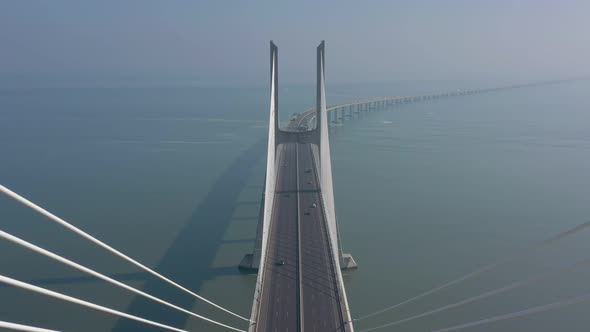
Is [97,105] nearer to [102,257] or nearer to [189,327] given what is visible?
[102,257]

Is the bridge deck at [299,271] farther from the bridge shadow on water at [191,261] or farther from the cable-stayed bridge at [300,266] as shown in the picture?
the bridge shadow on water at [191,261]

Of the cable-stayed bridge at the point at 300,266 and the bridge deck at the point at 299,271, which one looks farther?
the bridge deck at the point at 299,271

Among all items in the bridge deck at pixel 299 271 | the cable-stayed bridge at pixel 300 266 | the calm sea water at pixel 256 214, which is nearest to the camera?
the cable-stayed bridge at pixel 300 266

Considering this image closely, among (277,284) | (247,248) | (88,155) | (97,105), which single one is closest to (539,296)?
(277,284)

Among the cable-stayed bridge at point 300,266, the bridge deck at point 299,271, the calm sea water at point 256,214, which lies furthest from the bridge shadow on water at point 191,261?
the bridge deck at point 299,271

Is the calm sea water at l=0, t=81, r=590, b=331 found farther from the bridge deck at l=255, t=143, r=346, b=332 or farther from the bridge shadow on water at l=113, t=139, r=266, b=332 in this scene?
the bridge deck at l=255, t=143, r=346, b=332
